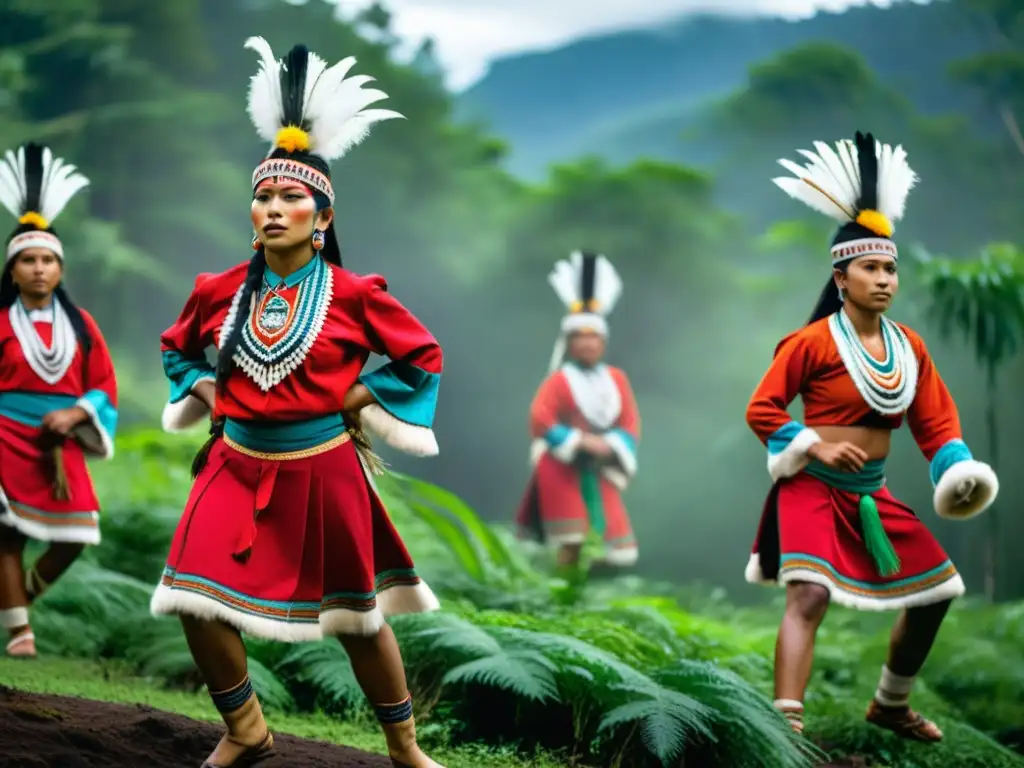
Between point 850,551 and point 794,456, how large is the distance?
0.38 metres

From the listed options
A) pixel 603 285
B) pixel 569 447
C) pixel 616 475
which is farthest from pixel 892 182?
pixel 603 285

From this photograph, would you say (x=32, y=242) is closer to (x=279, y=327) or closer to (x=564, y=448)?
(x=279, y=327)

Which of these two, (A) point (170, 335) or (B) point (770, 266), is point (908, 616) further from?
(B) point (770, 266)

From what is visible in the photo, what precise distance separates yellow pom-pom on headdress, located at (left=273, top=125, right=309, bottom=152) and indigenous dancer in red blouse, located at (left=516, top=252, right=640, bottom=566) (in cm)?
576

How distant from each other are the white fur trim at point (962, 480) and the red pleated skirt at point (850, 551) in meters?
0.11

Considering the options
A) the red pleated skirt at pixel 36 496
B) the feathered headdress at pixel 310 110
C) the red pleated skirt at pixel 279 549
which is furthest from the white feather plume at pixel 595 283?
the red pleated skirt at pixel 279 549

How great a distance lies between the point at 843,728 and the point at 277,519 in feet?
8.16

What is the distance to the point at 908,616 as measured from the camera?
448 centimetres

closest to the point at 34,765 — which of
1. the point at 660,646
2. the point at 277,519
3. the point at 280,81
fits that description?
the point at 277,519

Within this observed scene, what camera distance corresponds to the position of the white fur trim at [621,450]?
A: 9.17 metres

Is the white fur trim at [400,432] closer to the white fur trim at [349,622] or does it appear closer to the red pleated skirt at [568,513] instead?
the white fur trim at [349,622]

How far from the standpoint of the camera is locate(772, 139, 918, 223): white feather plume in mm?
4566

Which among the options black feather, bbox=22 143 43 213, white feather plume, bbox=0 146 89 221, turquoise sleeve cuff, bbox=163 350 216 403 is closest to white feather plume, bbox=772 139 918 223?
turquoise sleeve cuff, bbox=163 350 216 403

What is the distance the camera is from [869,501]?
14.3 feet
